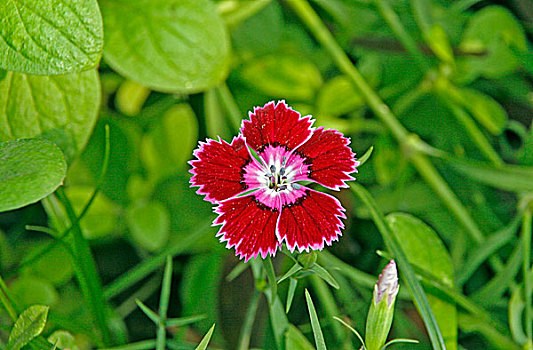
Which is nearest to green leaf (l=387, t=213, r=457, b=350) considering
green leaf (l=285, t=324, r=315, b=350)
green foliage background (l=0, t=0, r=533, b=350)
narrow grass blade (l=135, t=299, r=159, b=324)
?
green foliage background (l=0, t=0, r=533, b=350)

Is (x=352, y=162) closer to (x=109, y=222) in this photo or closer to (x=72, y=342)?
(x=72, y=342)

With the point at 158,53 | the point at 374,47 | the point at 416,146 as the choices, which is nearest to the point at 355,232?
the point at 416,146

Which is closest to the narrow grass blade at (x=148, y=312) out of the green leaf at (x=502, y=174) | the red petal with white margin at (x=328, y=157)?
the red petal with white margin at (x=328, y=157)

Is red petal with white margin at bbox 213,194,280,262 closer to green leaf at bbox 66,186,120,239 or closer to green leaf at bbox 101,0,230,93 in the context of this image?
green leaf at bbox 101,0,230,93

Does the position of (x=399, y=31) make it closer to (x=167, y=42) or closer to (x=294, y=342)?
(x=167, y=42)

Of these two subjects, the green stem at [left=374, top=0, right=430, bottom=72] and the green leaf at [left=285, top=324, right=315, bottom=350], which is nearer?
the green leaf at [left=285, top=324, right=315, bottom=350]

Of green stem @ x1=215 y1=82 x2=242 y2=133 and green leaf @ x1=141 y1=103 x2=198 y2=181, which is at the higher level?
green stem @ x1=215 y1=82 x2=242 y2=133
